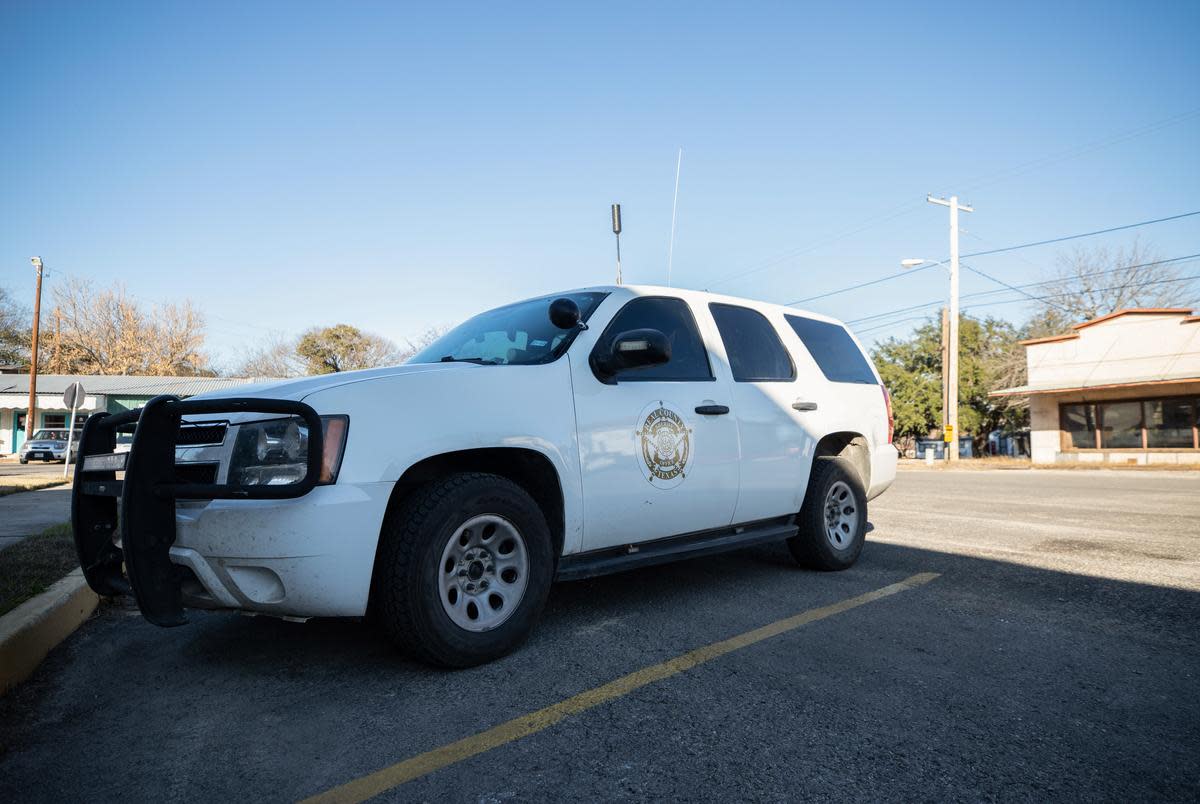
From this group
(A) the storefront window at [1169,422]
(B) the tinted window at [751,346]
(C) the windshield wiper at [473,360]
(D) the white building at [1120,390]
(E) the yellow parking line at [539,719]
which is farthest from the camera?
(A) the storefront window at [1169,422]

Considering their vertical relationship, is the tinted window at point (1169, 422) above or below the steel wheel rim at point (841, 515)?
above

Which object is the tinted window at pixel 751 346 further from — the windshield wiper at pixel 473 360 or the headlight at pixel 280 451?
the headlight at pixel 280 451

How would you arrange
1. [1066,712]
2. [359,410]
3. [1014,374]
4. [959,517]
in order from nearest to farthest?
[1066,712] → [359,410] → [959,517] → [1014,374]

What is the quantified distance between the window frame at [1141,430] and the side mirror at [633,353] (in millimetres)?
27300

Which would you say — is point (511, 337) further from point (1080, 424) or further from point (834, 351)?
point (1080, 424)

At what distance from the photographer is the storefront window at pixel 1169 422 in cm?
2372

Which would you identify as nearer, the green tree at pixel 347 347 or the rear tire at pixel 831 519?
the rear tire at pixel 831 519

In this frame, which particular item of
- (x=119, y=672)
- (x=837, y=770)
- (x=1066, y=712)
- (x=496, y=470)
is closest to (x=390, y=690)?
(x=496, y=470)

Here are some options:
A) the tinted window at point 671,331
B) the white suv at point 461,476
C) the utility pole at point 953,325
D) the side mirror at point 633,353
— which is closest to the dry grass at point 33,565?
the white suv at point 461,476

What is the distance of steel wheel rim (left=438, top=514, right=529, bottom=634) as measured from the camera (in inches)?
124

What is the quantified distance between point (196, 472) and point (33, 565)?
119 inches

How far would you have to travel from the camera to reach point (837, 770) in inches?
89.4

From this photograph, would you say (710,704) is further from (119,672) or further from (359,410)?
(119,672)

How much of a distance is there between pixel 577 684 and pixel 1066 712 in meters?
1.86
